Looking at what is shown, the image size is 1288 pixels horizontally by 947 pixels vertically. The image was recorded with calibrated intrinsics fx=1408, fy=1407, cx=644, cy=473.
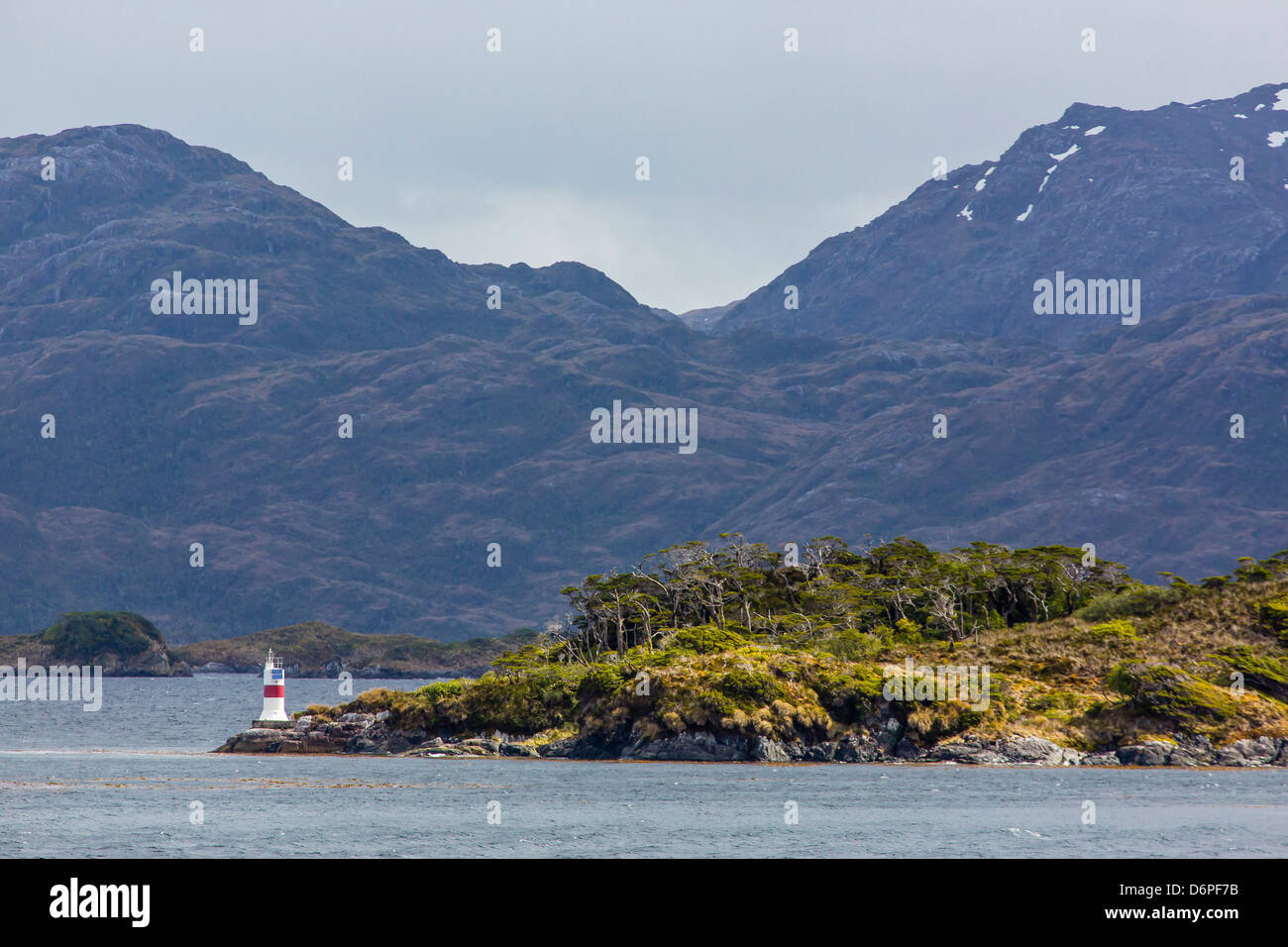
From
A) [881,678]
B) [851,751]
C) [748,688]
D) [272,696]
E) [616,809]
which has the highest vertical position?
[881,678]

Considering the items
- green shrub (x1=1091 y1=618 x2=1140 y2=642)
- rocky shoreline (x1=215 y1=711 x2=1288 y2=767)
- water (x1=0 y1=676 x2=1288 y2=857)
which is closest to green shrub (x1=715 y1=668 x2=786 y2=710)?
rocky shoreline (x1=215 y1=711 x2=1288 y2=767)

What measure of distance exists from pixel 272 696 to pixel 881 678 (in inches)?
2043

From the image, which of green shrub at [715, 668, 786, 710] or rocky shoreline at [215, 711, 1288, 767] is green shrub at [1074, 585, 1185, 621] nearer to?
rocky shoreline at [215, 711, 1288, 767]

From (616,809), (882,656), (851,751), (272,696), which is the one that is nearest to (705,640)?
(882,656)

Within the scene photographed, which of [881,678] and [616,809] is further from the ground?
[881,678]

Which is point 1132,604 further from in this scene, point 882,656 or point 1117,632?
point 882,656

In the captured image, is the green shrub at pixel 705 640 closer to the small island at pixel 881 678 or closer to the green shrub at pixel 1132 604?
the small island at pixel 881 678

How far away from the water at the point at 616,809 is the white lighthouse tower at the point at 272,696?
988 cm

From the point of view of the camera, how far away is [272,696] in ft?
393

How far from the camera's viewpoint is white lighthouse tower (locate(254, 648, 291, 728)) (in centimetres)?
11488

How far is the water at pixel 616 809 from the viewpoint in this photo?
59000 mm

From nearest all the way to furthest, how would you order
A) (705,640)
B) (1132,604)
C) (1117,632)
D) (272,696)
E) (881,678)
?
(881,678) → (705,640) → (1117,632) → (272,696) → (1132,604)

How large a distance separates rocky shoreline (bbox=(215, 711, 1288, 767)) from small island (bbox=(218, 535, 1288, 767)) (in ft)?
0.49

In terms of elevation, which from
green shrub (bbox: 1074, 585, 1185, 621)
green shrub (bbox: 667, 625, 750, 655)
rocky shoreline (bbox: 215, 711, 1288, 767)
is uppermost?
green shrub (bbox: 1074, 585, 1185, 621)
